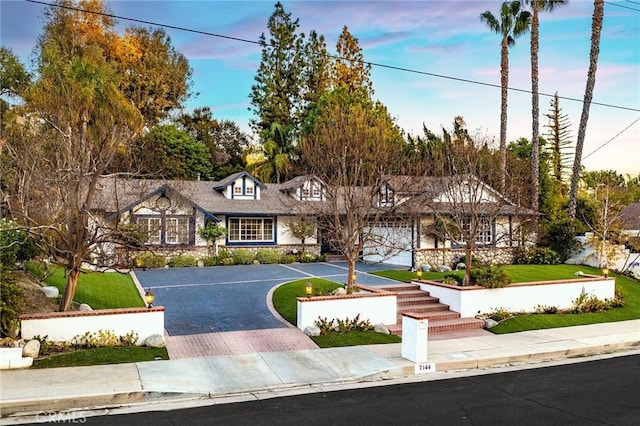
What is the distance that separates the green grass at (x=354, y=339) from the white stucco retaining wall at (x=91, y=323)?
13.1ft

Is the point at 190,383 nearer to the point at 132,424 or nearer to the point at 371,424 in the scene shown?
the point at 132,424

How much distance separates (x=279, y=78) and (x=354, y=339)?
135 feet

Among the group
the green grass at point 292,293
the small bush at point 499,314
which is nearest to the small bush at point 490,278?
the small bush at point 499,314

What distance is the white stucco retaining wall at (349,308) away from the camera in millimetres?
14133

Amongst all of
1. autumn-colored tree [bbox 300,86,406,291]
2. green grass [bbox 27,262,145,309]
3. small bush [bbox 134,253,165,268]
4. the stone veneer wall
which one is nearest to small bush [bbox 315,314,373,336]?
autumn-colored tree [bbox 300,86,406,291]

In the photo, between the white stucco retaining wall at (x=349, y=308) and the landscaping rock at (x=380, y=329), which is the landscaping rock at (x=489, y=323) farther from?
the landscaping rock at (x=380, y=329)

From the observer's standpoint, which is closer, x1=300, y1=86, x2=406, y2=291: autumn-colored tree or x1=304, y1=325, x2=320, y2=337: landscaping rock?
x1=304, y1=325, x2=320, y2=337: landscaping rock

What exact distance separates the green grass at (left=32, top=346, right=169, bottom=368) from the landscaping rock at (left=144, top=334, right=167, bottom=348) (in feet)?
0.40

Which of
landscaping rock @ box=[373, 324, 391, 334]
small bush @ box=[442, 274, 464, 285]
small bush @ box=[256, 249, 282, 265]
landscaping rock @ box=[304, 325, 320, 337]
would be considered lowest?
landscaping rock @ box=[373, 324, 391, 334]

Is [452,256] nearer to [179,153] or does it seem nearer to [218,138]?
[179,153]

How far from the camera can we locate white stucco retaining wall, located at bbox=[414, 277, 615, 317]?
53.3 ft

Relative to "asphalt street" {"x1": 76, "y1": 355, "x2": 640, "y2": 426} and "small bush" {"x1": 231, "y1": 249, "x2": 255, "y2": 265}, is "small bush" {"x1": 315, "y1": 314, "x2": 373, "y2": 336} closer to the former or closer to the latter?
"asphalt street" {"x1": 76, "y1": 355, "x2": 640, "y2": 426}

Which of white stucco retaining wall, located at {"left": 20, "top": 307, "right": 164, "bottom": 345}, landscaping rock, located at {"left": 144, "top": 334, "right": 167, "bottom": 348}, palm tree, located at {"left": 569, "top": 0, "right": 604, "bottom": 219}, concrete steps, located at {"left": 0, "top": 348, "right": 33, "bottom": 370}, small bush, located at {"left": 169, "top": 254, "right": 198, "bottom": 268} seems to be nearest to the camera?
concrete steps, located at {"left": 0, "top": 348, "right": 33, "bottom": 370}

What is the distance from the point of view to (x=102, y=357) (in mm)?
11234
